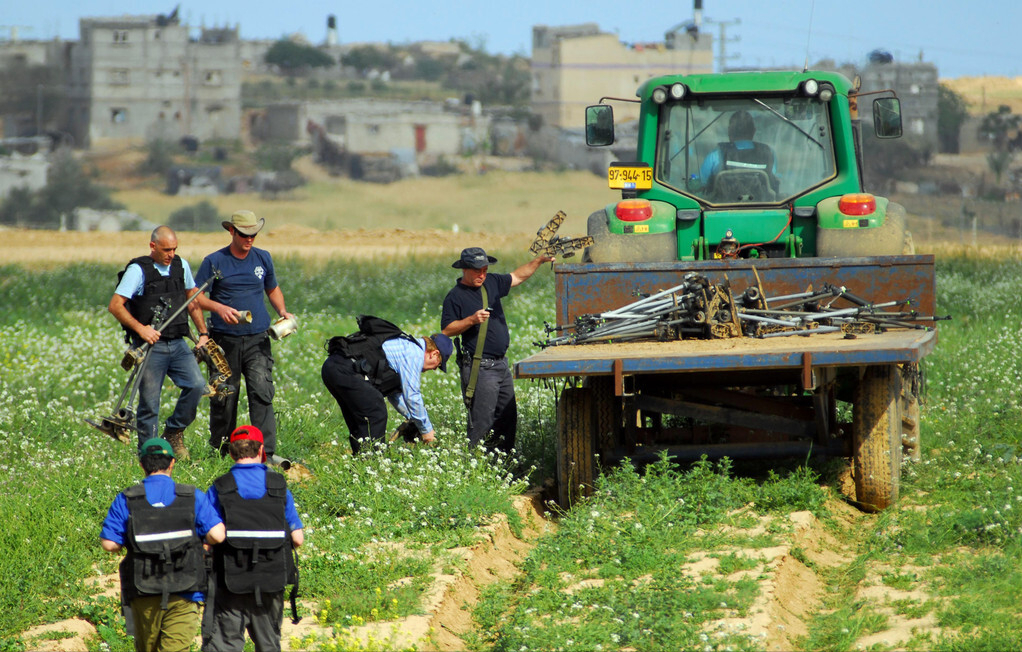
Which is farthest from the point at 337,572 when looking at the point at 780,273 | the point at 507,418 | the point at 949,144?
the point at 949,144

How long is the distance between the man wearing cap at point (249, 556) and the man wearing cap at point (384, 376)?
3.05 m

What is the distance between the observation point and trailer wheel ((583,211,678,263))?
8.74 meters

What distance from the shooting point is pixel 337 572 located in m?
6.25

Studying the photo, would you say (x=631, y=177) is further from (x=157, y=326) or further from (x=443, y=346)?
(x=157, y=326)

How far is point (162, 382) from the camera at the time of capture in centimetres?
844

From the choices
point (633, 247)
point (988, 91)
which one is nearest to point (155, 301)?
point (633, 247)

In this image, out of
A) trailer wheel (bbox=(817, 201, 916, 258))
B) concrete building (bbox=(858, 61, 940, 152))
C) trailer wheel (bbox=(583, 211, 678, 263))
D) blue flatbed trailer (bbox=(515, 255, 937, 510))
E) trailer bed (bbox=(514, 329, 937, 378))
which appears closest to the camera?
trailer bed (bbox=(514, 329, 937, 378))

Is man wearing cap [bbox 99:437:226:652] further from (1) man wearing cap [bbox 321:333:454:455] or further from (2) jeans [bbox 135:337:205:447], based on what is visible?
(2) jeans [bbox 135:337:205:447]

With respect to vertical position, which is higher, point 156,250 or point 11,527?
point 156,250

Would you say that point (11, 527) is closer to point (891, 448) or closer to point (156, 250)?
point (156, 250)

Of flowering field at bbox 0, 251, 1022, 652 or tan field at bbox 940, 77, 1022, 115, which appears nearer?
flowering field at bbox 0, 251, 1022, 652

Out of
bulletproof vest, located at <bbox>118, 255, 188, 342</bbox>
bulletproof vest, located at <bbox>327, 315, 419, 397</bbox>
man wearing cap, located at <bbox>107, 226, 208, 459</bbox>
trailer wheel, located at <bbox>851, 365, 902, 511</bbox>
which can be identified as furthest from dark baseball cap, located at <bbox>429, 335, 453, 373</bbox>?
trailer wheel, located at <bbox>851, 365, 902, 511</bbox>

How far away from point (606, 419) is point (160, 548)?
3535mm

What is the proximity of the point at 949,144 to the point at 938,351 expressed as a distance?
4965cm
